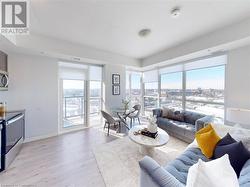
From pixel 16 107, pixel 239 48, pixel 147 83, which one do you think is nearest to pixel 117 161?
pixel 16 107

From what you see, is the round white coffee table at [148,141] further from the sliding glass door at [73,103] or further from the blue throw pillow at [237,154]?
the sliding glass door at [73,103]

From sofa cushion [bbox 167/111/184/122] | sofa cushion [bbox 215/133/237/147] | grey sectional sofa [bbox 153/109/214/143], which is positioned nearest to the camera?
sofa cushion [bbox 215/133/237/147]

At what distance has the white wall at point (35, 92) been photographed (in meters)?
3.55

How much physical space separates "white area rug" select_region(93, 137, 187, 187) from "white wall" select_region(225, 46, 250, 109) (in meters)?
1.65

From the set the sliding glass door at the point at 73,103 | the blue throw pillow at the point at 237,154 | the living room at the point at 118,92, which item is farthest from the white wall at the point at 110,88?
the blue throw pillow at the point at 237,154

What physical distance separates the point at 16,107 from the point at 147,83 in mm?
5075

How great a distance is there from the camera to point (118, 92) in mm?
5520

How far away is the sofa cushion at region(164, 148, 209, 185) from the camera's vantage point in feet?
5.08

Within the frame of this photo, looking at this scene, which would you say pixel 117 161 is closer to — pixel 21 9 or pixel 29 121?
pixel 29 121

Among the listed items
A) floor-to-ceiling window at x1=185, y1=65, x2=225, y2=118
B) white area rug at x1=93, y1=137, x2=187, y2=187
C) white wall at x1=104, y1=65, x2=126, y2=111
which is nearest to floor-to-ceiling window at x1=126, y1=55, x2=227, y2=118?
floor-to-ceiling window at x1=185, y1=65, x2=225, y2=118

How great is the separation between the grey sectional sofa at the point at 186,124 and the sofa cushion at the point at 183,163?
4.25ft

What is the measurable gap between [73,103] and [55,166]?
2.59m

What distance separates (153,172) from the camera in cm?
120

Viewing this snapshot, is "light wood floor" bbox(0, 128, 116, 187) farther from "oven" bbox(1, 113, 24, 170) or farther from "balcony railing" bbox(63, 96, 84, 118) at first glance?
"balcony railing" bbox(63, 96, 84, 118)
